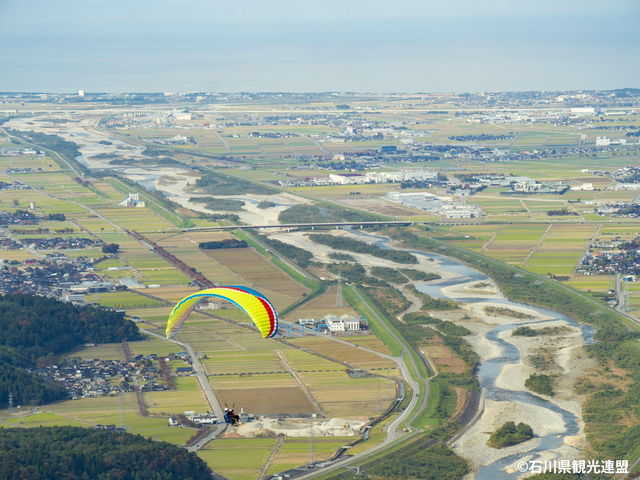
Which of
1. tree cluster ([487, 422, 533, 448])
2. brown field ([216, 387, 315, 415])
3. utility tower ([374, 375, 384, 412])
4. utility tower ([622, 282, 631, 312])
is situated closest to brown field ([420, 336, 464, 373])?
utility tower ([374, 375, 384, 412])

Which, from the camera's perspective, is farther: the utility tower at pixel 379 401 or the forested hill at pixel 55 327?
the forested hill at pixel 55 327

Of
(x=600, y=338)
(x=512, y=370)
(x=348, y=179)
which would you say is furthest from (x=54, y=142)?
(x=512, y=370)

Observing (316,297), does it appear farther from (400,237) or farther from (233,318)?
(400,237)

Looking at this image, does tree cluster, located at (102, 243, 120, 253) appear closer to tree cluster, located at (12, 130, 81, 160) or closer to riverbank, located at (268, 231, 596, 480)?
riverbank, located at (268, 231, 596, 480)

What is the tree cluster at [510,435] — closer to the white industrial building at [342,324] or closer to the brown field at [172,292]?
the white industrial building at [342,324]

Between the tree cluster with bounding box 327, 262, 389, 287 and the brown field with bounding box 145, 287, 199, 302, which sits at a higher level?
the brown field with bounding box 145, 287, 199, 302

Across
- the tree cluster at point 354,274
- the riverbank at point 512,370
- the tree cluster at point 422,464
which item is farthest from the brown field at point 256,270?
the tree cluster at point 422,464

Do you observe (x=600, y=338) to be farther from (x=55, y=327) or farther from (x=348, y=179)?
(x=348, y=179)
